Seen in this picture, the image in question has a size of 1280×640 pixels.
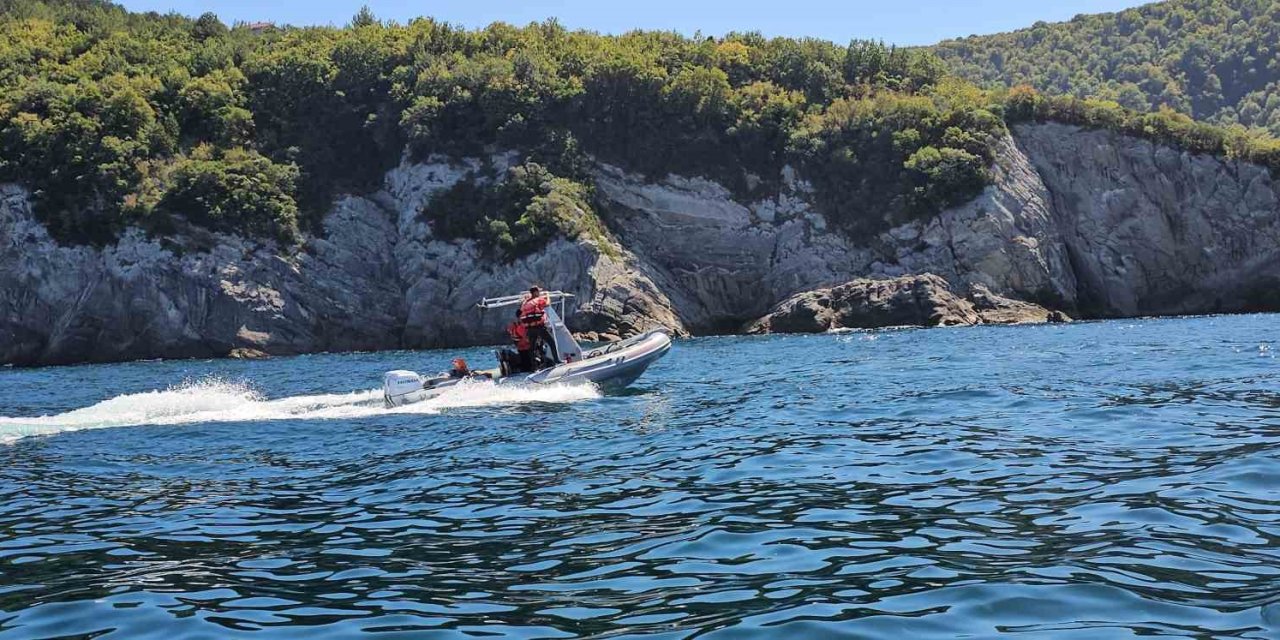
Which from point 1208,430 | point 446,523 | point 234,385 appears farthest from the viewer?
point 234,385

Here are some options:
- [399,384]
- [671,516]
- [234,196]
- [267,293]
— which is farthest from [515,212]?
[671,516]

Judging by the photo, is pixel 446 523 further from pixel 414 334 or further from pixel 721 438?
pixel 414 334

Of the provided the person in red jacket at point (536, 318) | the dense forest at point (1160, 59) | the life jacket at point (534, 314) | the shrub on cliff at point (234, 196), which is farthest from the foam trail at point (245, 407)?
the dense forest at point (1160, 59)

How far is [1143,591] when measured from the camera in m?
7.32

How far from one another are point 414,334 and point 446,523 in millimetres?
47812

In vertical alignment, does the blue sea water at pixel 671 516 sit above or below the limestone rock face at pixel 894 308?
below

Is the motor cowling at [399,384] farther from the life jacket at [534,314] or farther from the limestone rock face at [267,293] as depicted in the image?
→ the limestone rock face at [267,293]

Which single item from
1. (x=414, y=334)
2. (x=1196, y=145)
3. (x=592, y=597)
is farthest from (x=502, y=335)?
(x=592, y=597)

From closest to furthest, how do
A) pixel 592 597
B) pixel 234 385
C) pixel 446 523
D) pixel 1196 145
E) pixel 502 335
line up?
pixel 592 597 → pixel 446 523 → pixel 234 385 → pixel 502 335 → pixel 1196 145

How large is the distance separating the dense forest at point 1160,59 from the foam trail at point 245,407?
114 m

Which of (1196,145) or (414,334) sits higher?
(1196,145)

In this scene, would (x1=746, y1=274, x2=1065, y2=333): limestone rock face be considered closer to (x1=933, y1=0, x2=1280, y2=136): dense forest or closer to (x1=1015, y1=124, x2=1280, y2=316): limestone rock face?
(x1=1015, y1=124, x2=1280, y2=316): limestone rock face

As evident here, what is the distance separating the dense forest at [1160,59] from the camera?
139 metres

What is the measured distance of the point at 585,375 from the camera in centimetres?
2408
